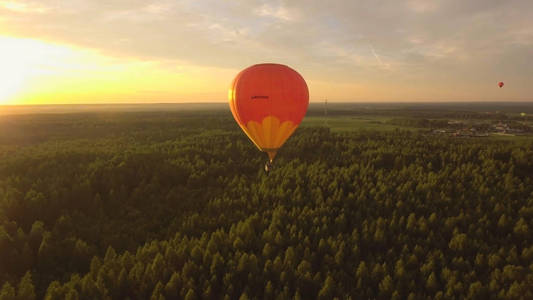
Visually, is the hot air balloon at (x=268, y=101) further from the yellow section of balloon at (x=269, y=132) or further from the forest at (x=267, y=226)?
the forest at (x=267, y=226)

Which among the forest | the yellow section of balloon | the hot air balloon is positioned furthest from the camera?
the yellow section of balloon

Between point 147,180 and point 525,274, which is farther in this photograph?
point 147,180

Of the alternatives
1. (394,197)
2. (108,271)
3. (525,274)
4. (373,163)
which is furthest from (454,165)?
(108,271)

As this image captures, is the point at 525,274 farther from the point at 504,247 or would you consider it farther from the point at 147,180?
the point at 147,180

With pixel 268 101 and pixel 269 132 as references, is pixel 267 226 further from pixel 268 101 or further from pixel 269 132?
pixel 268 101

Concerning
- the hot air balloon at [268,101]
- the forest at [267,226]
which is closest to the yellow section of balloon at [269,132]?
the hot air balloon at [268,101]

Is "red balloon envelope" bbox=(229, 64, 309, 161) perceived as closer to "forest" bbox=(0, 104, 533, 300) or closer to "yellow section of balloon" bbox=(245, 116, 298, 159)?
"yellow section of balloon" bbox=(245, 116, 298, 159)

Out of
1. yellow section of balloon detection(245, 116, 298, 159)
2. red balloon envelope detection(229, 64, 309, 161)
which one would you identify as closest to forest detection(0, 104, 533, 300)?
yellow section of balloon detection(245, 116, 298, 159)
